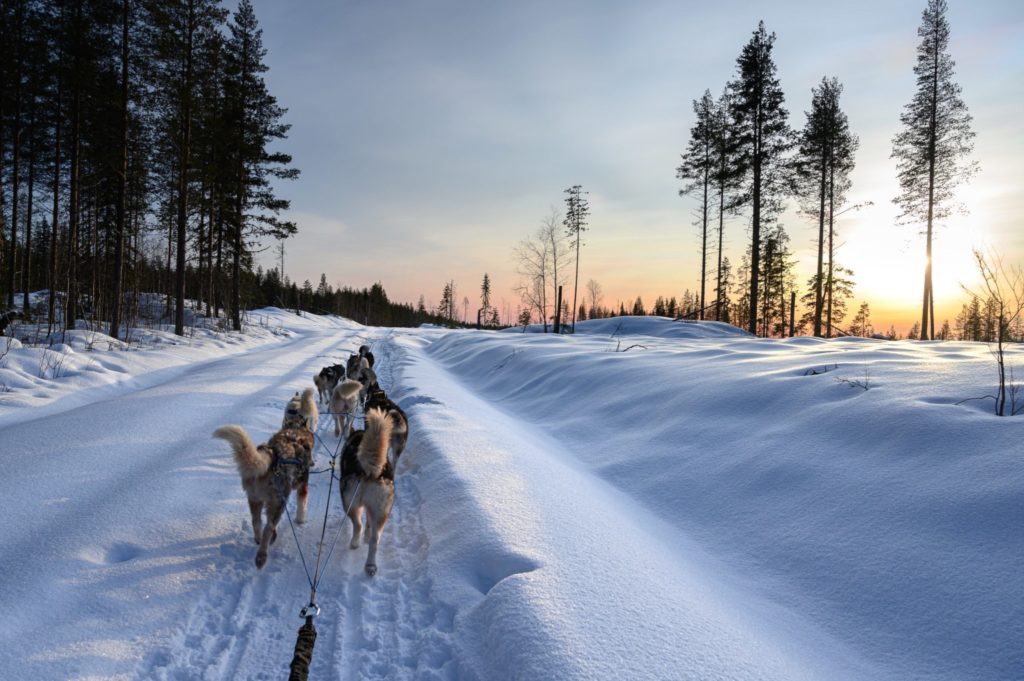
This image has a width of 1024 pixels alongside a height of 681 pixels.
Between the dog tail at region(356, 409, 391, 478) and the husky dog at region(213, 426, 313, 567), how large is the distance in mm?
720

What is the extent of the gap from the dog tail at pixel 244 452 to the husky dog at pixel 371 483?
2.18ft

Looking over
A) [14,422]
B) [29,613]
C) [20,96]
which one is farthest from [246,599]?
[20,96]

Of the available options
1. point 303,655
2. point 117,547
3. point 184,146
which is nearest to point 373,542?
point 303,655

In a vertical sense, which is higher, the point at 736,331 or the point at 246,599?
the point at 736,331

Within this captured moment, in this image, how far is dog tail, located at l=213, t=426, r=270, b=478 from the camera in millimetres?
3064

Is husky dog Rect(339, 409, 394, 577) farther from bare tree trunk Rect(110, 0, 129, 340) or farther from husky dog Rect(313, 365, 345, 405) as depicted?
bare tree trunk Rect(110, 0, 129, 340)

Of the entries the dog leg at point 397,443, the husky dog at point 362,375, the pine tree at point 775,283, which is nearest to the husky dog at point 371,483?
the dog leg at point 397,443

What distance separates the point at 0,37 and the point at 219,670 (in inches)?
1068

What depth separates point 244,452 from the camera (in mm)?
3146

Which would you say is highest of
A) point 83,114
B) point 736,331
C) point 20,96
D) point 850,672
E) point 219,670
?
point 20,96

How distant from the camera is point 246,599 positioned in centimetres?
294

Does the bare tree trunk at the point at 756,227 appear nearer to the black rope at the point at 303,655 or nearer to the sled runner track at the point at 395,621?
the sled runner track at the point at 395,621

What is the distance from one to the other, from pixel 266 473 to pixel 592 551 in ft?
8.48

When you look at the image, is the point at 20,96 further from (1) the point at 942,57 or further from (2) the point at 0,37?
(1) the point at 942,57
